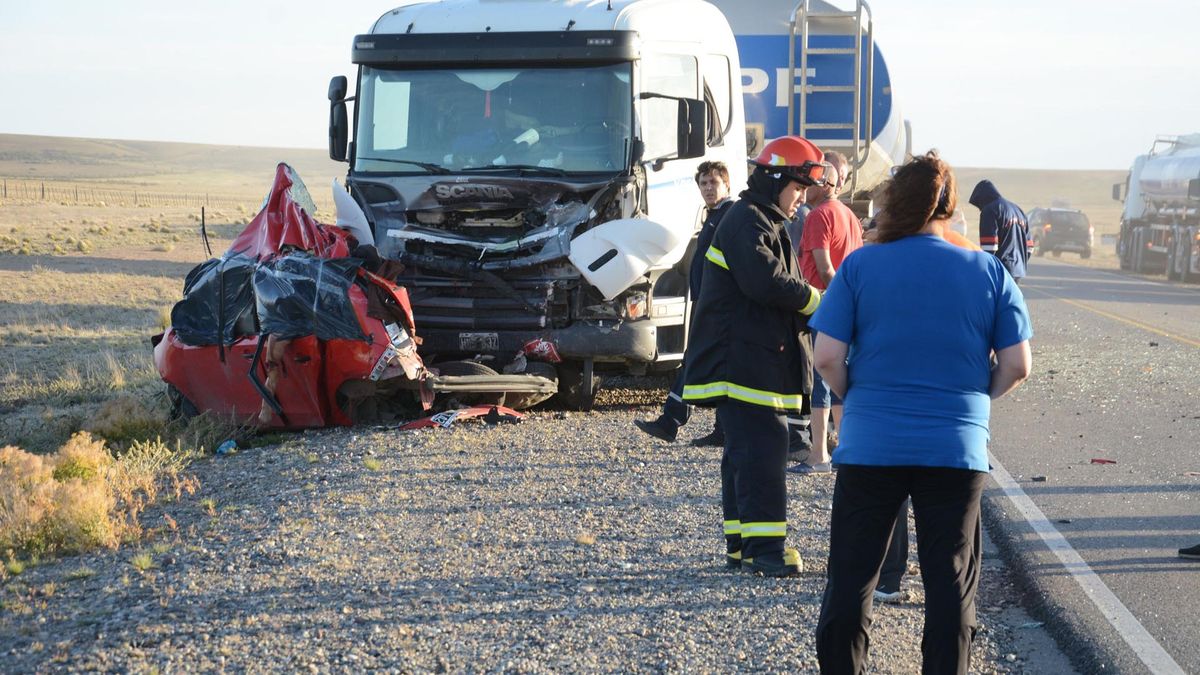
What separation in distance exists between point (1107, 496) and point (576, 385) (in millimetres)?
4198

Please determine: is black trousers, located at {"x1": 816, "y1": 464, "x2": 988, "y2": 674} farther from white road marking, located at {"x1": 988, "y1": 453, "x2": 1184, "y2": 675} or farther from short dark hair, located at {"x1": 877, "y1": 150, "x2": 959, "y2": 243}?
white road marking, located at {"x1": 988, "y1": 453, "x2": 1184, "y2": 675}

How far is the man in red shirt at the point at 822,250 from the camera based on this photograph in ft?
27.4

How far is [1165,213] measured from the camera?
116 feet

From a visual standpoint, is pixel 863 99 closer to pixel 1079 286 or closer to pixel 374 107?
pixel 374 107

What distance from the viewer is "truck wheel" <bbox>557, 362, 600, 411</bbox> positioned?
35.0ft

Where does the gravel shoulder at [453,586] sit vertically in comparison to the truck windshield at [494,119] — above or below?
below

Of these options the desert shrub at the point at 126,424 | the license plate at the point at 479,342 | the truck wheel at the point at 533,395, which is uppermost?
the license plate at the point at 479,342

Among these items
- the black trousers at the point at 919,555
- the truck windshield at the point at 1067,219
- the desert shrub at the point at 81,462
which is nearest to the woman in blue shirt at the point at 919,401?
the black trousers at the point at 919,555

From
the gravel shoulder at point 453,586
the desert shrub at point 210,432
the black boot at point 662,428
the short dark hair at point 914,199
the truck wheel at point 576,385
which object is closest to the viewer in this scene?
the short dark hair at point 914,199

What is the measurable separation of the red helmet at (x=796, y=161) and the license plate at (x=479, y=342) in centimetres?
454

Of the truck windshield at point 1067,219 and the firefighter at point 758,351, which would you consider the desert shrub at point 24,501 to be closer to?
the firefighter at point 758,351

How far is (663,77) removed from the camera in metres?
10.8

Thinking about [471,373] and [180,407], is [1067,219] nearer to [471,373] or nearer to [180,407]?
[471,373]

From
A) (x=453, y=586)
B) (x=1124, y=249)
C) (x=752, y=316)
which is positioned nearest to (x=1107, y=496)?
(x=752, y=316)
